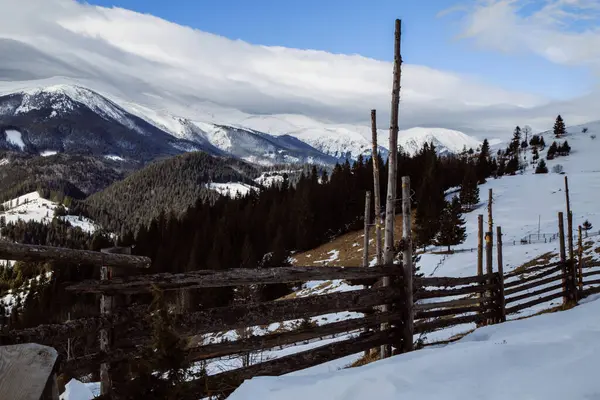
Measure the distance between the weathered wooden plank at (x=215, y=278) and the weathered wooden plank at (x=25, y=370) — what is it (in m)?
2.59

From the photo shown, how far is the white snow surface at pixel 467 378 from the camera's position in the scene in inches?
142

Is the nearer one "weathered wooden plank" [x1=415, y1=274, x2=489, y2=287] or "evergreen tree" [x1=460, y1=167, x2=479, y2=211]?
"weathered wooden plank" [x1=415, y1=274, x2=489, y2=287]

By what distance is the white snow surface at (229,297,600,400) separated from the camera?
361cm

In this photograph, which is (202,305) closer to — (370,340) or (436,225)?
(436,225)

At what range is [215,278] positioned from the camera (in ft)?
16.8

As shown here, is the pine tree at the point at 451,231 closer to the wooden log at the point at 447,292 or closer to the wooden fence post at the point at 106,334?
the wooden log at the point at 447,292

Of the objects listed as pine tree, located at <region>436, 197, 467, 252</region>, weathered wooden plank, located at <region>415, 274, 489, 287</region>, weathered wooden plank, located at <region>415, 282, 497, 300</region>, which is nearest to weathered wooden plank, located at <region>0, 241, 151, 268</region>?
weathered wooden plank, located at <region>415, 274, 489, 287</region>

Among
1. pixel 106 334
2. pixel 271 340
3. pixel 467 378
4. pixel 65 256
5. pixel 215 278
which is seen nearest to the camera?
pixel 467 378

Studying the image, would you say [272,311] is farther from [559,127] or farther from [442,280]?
[559,127]

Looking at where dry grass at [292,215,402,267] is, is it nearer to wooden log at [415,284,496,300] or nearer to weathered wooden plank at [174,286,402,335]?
wooden log at [415,284,496,300]

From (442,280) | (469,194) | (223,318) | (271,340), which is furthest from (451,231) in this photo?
(223,318)

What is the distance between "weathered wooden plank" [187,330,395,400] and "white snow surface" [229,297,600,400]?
0.78 metres

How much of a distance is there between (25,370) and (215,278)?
12.1 ft

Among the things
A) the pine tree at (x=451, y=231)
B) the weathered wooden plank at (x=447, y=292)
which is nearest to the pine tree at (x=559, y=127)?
the pine tree at (x=451, y=231)
